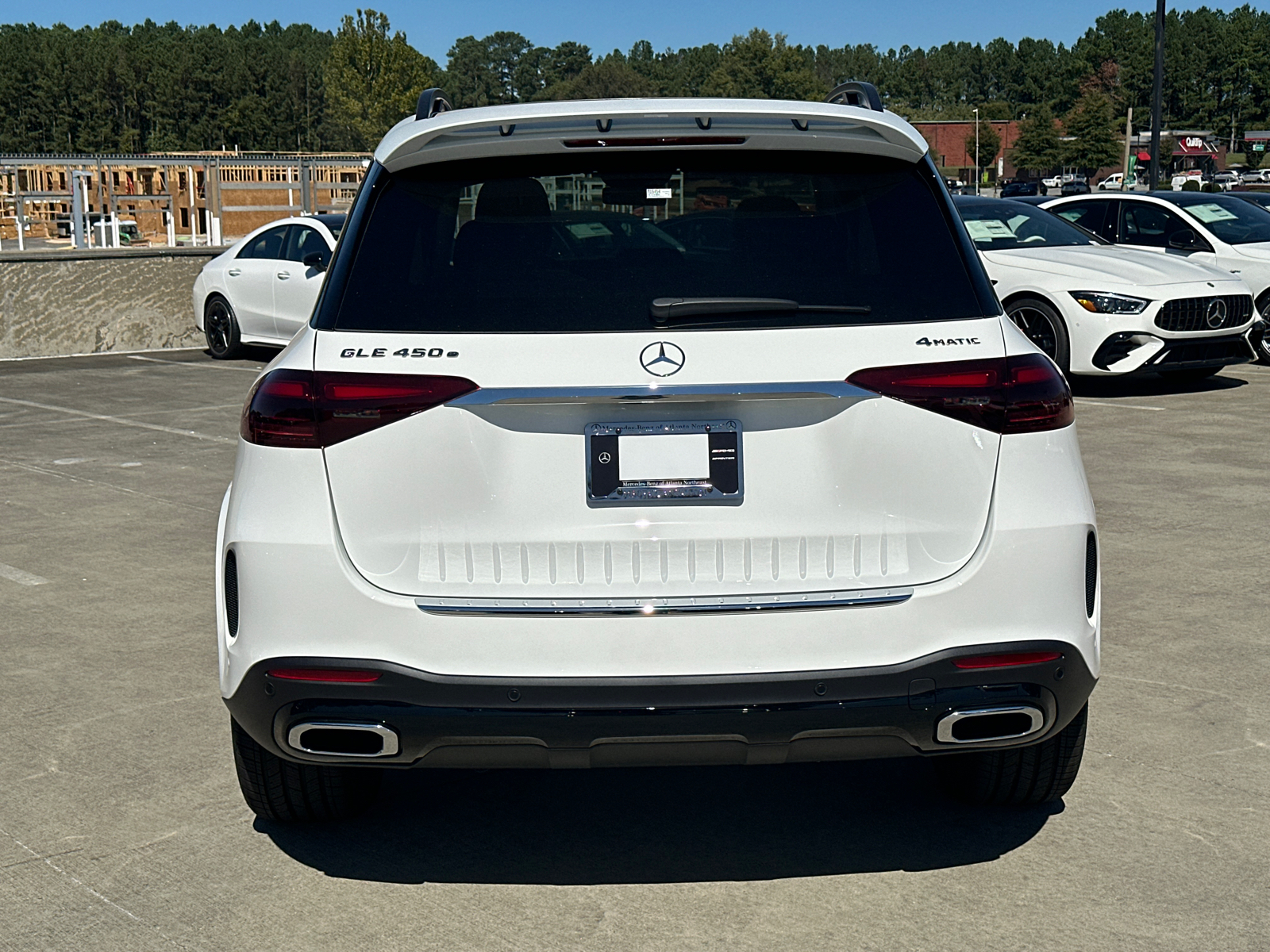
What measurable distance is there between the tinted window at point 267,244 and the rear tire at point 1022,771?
41.7 feet

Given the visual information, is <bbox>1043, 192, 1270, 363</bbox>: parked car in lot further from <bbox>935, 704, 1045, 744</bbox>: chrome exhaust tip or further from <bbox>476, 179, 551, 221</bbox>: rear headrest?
<bbox>476, 179, 551, 221</bbox>: rear headrest

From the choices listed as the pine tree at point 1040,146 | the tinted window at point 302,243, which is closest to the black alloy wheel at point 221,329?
the tinted window at point 302,243

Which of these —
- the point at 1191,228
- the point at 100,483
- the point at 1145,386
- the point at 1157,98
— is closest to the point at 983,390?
the point at 100,483

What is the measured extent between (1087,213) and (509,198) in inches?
510

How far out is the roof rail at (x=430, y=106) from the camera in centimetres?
374

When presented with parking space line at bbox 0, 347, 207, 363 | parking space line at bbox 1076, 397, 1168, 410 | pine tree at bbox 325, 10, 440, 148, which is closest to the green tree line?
pine tree at bbox 325, 10, 440, 148

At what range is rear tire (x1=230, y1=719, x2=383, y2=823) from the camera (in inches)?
139

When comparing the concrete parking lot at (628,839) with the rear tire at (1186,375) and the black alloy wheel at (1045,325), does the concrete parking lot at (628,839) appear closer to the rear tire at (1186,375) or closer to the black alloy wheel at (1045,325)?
the black alloy wheel at (1045,325)

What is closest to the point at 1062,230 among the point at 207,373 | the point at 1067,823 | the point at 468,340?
the point at 207,373

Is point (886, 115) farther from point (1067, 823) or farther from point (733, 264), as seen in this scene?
point (1067, 823)

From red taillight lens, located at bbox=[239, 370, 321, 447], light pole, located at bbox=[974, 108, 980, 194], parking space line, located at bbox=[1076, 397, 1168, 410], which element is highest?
light pole, located at bbox=[974, 108, 980, 194]

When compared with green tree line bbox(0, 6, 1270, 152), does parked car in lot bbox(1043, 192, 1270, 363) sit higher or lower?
lower

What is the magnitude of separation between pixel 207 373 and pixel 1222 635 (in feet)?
37.6

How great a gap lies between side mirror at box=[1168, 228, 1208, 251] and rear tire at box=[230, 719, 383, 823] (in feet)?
42.3
